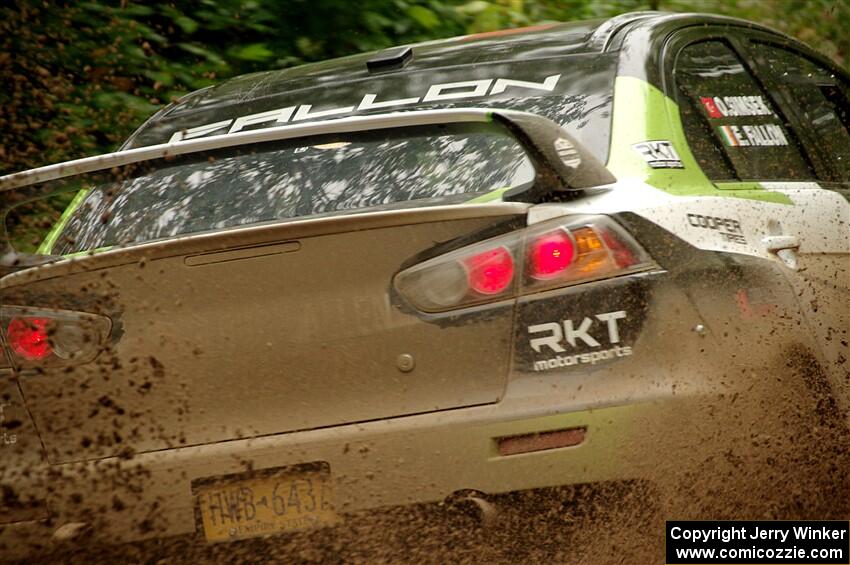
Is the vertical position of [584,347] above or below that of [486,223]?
below

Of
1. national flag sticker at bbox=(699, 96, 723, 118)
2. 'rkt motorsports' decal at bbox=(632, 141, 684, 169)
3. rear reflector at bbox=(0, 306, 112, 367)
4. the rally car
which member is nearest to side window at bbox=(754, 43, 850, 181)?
national flag sticker at bbox=(699, 96, 723, 118)

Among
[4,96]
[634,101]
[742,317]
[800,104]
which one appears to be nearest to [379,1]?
[4,96]

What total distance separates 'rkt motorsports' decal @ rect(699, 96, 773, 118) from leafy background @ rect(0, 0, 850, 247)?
4.05m

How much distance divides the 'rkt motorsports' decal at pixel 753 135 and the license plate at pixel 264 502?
1833 mm

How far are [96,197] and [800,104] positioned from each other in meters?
2.64

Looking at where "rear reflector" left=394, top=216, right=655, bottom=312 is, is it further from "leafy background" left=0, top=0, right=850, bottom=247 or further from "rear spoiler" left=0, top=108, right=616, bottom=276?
"leafy background" left=0, top=0, right=850, bottom=247

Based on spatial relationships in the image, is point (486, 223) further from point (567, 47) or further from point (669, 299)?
point (567, 47)

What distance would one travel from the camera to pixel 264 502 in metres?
2.86

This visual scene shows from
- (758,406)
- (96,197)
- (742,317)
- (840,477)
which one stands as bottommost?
(840,477)

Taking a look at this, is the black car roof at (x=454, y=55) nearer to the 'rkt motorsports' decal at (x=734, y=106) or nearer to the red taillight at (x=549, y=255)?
the 'rkt motorsports' decal at (x=734, y=106)

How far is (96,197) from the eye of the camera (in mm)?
3924

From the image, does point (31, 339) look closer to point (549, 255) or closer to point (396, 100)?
point (549, 255)

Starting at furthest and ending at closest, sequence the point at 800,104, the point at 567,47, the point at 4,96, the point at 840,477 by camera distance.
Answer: the point at 4,96 < the point at 800,104 < the point at 567,47 < the point at 840,477
